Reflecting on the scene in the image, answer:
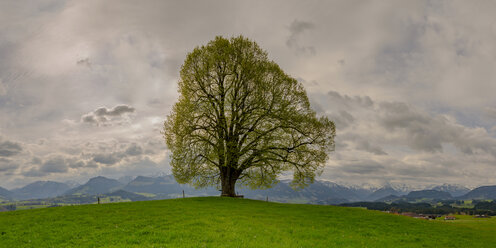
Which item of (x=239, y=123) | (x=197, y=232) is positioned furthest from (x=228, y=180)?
(x=197, y=232)

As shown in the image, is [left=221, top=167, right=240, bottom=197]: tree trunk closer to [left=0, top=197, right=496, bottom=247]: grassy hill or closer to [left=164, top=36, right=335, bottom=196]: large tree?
[left=164, top=36, right=335, bottom=196]: large tree

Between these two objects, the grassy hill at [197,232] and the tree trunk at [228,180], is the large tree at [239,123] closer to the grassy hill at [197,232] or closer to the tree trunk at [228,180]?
the tree trunk at [228,180]

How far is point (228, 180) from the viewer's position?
45.4 meters

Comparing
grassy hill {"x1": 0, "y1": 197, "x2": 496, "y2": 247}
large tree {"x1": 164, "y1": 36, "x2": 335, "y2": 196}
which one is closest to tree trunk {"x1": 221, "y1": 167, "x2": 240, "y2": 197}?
large tree {"x1": 164, "y1": 36, "x2": 335, "y2": 196}

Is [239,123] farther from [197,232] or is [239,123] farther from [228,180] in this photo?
Answer: [197,232]

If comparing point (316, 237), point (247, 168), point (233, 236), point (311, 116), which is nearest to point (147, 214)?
point (233, 236)

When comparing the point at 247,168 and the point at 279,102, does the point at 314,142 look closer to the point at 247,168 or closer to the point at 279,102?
the point at 279,102

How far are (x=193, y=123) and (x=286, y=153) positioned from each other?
15.0 m

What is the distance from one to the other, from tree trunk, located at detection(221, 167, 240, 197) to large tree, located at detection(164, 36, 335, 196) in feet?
0.51

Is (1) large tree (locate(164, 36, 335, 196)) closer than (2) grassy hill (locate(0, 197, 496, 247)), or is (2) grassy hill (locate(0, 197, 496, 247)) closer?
(2) grassy hill (locate(0, 197, 496, 247))

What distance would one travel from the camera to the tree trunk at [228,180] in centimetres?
4531

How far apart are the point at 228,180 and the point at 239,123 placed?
9.40m

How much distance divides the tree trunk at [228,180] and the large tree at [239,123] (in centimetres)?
16

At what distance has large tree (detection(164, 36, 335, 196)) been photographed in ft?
141
